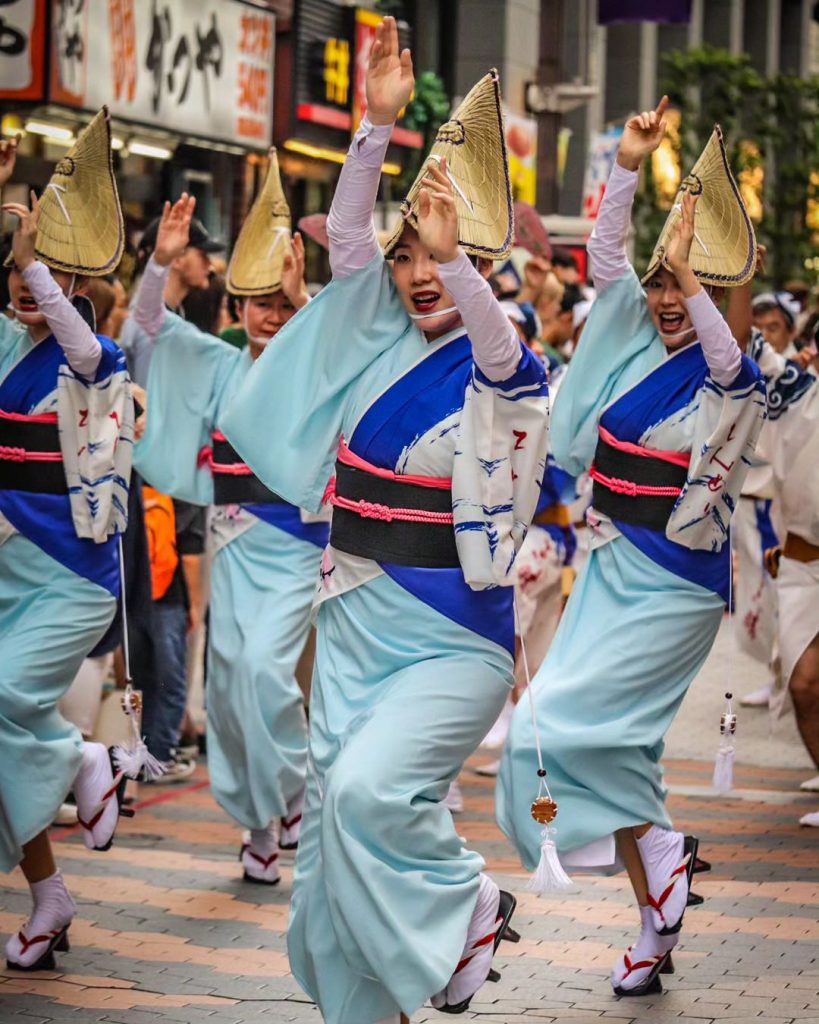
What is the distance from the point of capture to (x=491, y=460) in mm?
4703

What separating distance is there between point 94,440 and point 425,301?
1.53 meters

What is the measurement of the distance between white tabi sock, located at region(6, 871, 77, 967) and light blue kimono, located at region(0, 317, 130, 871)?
0.56ft

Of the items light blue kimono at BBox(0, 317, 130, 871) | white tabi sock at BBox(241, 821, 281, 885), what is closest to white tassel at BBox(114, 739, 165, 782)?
light blue kimono at BBox(0, 317, 130, 871)

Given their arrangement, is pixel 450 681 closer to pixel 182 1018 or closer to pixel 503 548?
pixel 503 548

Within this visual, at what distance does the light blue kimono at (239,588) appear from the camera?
22.6 feet

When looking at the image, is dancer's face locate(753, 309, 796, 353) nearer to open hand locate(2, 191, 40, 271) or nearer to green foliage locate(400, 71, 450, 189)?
open hand locate(2, 191, 40, 271)

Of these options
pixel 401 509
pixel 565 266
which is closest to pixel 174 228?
pixel 401 509

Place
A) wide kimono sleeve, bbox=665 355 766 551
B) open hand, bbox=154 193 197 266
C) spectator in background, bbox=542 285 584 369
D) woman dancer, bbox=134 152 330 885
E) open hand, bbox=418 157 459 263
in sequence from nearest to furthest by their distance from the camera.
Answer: open hand, bbox=418 157 459 263 < wide kimono sleeve, bbox=665 355 766 551 < open hand, bbox=154 193 197 266 < woman dancer, bbox=134 152 330 885 < spectator in background, bbox=542 285 584 369

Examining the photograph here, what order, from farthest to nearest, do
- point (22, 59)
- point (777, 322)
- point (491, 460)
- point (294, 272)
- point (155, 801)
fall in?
point (22, 59)
point (777, 322)
point (155, 801)
point (294, 272)
point (491, 460)

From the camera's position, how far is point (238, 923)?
6.36m

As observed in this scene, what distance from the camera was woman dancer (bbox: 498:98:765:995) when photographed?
220 inches

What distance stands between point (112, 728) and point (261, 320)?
5.47 ft

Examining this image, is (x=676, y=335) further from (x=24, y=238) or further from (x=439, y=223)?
(x=24, y=238)

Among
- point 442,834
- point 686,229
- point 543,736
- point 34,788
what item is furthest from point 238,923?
point 686,229
